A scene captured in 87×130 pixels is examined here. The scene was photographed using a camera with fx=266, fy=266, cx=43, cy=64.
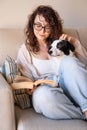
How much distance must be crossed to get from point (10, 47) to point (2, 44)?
0.21 ft

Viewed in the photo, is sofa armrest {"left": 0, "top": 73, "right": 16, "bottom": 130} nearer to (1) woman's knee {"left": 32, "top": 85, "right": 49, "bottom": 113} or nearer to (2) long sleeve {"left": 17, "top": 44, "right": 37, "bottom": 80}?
(1) woman's knee {"left": 32, "top": 85, "right": 49, "bottom": 113}

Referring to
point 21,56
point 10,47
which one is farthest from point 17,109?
point 10,47

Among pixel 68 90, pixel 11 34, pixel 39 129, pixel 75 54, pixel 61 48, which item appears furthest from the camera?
pixel 11 34

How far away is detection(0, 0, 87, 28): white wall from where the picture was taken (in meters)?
2.22

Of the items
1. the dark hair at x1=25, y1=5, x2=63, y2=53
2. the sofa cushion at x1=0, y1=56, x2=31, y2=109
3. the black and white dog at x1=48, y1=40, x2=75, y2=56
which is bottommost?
the sofa cushion at x1=0, y1=56, x2=31, y2=109

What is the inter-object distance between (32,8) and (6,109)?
3.71 feet

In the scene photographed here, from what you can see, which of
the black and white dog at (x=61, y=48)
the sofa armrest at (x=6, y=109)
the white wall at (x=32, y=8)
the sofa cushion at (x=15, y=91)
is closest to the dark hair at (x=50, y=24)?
the black and white dog at (x=61, y=48)

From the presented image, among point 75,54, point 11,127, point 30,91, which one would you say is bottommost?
point 11,127

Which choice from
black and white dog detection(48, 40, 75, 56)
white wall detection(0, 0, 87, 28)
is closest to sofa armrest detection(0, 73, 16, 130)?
black and white dog detection(48, 40, 75, 56)

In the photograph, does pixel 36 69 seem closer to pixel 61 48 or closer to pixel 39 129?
pixel 61 48

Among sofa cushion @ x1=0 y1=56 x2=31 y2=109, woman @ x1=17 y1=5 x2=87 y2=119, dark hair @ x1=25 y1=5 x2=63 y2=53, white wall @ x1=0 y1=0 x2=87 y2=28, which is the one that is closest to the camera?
woman @ x1=17 y1=5 x2=87 y2=119

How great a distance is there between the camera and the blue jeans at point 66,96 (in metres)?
1.46

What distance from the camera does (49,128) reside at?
4.59 ft

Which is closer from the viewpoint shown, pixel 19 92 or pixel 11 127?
pixel 11 127
